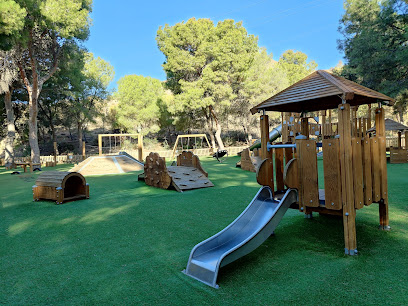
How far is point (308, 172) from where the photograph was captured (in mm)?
3898

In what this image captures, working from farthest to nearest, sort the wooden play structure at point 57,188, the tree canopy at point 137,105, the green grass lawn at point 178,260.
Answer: the tree canopy at point 137,105, the wooden play structure at point 57,188, the green grass lawn at point 178,260

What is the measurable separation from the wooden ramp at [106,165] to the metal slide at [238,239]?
43.1ft

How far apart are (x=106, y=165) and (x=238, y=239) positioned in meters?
14.2

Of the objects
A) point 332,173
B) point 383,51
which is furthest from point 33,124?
point 383,51

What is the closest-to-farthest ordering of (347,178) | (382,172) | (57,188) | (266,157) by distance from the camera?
(347,178)
(382,172)
(266,157)
(57,188)

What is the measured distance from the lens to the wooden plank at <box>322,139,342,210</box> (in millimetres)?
3664

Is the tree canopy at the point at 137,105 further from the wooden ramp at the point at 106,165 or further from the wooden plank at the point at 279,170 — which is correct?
the wooden plank at the point at 279,170

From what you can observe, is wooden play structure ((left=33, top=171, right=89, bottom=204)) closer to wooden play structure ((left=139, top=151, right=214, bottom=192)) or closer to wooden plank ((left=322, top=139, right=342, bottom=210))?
wooden play structure ((left=139, top=151, right=214, bottom=192))

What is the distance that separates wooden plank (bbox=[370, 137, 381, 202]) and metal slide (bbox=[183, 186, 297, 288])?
122 centimetres

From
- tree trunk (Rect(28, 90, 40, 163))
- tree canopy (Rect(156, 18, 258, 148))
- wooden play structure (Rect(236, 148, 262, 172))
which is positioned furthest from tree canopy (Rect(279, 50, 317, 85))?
tree trunk (Rect(28, 90, 40, 163))

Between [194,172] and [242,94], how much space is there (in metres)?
21.4

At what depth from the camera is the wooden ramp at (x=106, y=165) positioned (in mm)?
15625

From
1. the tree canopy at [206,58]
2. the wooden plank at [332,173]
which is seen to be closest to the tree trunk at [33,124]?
the tree canopy at [206,58]

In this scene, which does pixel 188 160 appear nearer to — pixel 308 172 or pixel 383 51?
pixel 308 172
